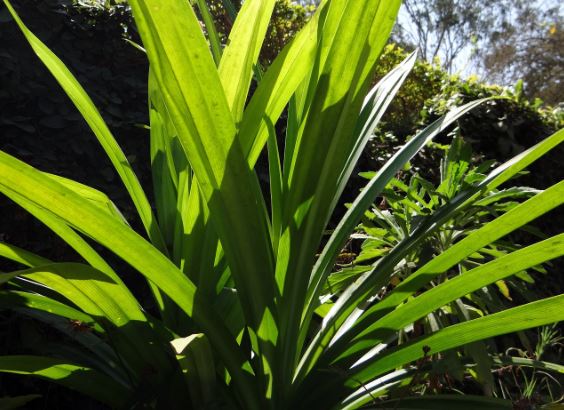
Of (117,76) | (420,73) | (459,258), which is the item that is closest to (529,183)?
(420,73)

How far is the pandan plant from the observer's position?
0.85m

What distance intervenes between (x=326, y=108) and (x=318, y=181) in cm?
13

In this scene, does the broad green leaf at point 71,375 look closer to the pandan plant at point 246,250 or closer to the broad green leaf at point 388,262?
the pandan plant at point 246,250

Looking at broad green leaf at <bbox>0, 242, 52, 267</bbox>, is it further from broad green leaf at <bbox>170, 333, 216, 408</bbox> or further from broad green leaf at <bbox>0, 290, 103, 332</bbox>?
broad green leaf at <bbox>170, 333, 216, 408</bbox>

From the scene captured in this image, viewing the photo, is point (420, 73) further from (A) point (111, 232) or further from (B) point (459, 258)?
(A) point (111, 232)

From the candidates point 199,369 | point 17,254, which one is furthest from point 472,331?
point 17,254

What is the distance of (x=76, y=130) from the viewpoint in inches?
91.0

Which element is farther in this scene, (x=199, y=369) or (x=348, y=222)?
(x=348, y=222)

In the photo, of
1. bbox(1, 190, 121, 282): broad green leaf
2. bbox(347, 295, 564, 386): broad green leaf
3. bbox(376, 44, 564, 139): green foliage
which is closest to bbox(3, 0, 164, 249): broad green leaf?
bbox(1, 190, 121, 282): broad green leaf

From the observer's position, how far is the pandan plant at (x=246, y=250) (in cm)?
85

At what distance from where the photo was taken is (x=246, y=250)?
0.95 metres

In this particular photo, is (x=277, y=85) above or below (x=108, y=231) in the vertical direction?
above

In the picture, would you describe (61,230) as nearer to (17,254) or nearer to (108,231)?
(17,254)

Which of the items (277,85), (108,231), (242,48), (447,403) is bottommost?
(447,403)
